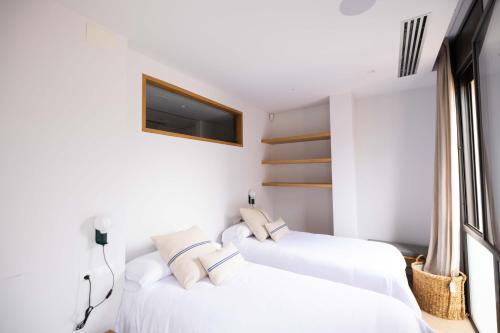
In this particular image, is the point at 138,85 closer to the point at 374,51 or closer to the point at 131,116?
the point at 131,116

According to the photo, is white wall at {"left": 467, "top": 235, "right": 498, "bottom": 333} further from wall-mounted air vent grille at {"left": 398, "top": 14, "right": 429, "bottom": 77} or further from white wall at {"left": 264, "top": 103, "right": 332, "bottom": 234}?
wall-mounted air vent grille at {"left": 398, "top": 14, "right": 429, "bottom": 77}

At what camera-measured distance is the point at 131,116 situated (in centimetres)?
196

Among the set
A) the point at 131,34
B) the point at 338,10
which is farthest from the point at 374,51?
the point at 131,34

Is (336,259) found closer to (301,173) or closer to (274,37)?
(301,173)

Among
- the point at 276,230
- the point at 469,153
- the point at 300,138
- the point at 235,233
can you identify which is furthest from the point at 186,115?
the point at 469,153

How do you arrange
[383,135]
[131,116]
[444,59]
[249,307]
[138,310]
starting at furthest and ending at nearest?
[383,135] → [444,59] → [131,116] → [138,310] → [249,307]

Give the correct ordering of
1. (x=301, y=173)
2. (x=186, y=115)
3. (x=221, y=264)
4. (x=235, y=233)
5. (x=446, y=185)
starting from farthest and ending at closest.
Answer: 1. (x=301, y=173)
2. (x=186, y=115)
3. (x=235, y=233)
4. (x=446, y=185)
5. (x=221, y=264)

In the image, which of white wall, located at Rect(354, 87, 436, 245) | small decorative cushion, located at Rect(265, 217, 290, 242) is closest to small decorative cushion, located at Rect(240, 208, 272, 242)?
small decorative cushion, located at Rect(265, 217, 290, 242)

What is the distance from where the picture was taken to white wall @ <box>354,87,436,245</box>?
9.62ft

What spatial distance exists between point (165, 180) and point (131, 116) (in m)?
0.68

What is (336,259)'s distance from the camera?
2.14m

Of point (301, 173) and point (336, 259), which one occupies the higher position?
point (301, 173)

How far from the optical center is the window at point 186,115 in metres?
2.25

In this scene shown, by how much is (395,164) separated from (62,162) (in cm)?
369
